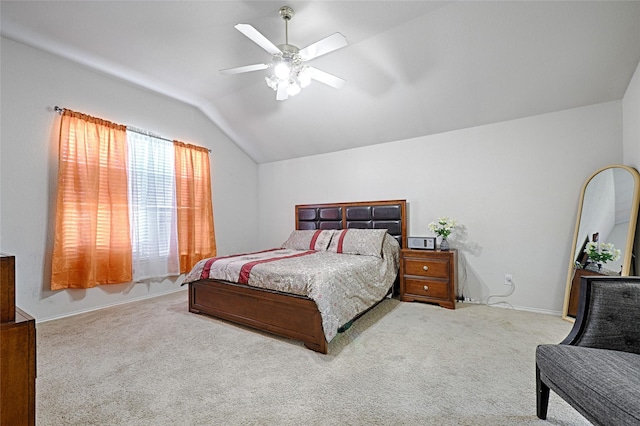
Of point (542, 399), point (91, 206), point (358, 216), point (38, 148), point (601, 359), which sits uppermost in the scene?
point (38, 148)

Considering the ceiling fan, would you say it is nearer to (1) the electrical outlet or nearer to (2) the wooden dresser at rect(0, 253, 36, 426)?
(2) the wooden dresser at rect(0, 253, 36, 426)

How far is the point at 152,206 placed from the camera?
3.98 metres

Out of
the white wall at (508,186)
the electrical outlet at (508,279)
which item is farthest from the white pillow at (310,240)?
the electrical outlet at (508,279)

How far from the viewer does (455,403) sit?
1.67m

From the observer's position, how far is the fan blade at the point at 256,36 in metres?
2.03

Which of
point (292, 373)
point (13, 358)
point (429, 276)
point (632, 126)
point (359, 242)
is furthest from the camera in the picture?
point (359, 242)

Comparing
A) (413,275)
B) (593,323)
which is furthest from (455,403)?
(413,275)

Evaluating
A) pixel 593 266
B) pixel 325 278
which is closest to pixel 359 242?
pixel 325 278

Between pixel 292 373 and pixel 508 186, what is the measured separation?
3.23 m

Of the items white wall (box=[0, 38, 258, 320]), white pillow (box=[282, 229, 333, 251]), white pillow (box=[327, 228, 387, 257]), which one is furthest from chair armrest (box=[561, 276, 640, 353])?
white wall (box=[0, 38, 258, 320])

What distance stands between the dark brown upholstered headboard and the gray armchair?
2.55 meters

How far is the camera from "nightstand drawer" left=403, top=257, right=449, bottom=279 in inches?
134

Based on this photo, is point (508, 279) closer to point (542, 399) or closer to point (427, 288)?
point (427, 288)

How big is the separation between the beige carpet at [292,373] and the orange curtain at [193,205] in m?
1.44
